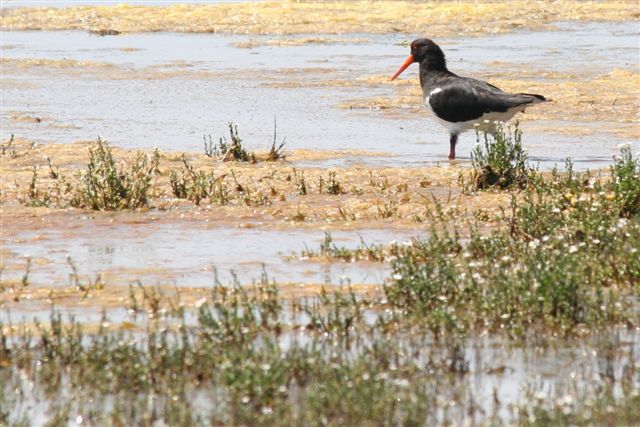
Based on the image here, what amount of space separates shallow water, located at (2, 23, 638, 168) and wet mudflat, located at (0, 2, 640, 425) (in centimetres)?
12

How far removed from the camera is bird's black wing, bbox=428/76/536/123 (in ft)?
49.3

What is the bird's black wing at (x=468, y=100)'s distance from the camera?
15031mm

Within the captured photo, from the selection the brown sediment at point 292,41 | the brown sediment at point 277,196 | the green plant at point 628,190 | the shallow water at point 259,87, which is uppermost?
the brown sediment at point 292,41

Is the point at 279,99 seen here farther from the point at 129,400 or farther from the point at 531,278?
the point at 129,400

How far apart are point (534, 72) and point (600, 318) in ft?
59.5

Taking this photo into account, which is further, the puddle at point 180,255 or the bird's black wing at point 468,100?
the bird's black wing at point 468,100

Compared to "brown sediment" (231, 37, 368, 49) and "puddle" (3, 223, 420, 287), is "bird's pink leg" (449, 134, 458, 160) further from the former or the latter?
"brown sediment" (231, 37, 368, 49)

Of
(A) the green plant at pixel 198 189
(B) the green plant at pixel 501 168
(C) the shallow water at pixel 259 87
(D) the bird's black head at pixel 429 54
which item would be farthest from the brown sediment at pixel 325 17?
(A) the green plant at pixel 198 189

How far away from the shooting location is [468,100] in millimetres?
15203

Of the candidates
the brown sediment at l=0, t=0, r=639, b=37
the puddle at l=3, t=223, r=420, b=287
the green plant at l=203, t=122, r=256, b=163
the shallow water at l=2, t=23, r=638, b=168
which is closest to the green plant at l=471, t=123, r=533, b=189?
the puddle at l=3, t=223, r=420, b=287

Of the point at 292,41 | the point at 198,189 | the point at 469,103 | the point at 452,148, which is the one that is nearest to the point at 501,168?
the point at 469,103

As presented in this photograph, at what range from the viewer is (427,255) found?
31.5ft

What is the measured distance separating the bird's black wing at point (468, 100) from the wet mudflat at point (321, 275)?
620 millimetres

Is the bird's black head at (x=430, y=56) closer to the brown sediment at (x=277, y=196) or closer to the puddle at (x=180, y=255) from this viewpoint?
the brown sediment at (x=277, y=196)
